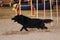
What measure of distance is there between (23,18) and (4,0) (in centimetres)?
2254

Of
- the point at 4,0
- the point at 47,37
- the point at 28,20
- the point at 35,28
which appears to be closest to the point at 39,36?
the point at 47,37

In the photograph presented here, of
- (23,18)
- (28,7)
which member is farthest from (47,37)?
(28,7)

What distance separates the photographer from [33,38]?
8.25 meters

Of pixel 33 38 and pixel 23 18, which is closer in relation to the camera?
pixel 33 38

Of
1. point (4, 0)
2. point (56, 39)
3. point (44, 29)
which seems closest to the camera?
point (56, 39)

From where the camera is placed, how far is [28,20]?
371 inches

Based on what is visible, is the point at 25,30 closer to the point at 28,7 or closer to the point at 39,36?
the point at 39,36

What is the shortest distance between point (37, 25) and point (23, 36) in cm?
98

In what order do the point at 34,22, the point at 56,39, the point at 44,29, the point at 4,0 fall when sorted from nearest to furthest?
the point at 56,39, the point at 34,22, the point at 44,29, the point at 4,0

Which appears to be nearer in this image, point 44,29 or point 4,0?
point 44,29

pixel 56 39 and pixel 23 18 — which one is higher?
pixel 23 18

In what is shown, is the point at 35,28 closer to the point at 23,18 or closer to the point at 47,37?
the point at 23,18

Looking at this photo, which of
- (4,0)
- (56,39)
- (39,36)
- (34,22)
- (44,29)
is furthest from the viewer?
(4,0)

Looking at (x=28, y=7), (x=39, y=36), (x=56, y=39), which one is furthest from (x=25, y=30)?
(x=28, y=7)
